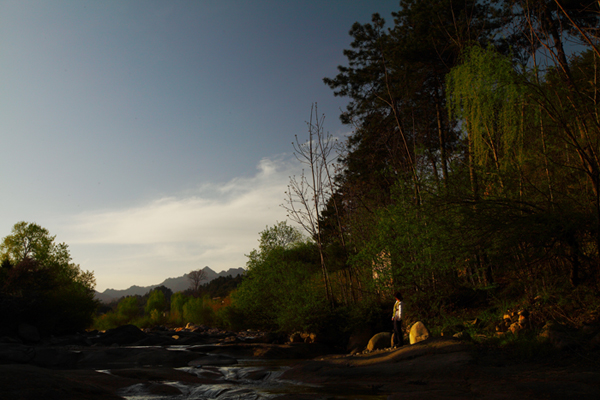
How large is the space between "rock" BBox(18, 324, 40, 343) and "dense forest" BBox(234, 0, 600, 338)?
1355cm

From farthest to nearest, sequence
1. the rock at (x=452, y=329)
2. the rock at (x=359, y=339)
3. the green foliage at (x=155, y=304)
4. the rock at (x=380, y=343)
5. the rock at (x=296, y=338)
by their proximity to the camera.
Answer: the green foliage at (x=155, y=304), the rock at (x=296, y=338), the rock at (x=359, y=339), the rock at (x=380, y=343), the rock at (x=452, y=329)

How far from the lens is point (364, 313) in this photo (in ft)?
55.1

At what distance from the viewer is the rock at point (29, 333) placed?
2327 centimetres

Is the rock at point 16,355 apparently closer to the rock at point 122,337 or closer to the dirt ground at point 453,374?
the rock at point 122,337

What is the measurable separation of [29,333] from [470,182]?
2776 centimetres

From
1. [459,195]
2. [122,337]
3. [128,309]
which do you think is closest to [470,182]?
[459,195]

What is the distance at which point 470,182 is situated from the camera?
10.4 metres

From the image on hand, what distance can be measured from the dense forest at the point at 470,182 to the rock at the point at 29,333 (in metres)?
13.6

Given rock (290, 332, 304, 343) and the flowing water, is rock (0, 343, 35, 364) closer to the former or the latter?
the flowing water

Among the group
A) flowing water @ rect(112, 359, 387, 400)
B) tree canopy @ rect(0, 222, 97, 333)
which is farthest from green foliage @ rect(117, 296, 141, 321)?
flowing water @ rect(112, 359, 387, 400)

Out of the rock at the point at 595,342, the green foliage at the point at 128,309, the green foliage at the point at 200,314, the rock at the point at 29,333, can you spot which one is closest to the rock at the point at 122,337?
the rock at the point at 29,333

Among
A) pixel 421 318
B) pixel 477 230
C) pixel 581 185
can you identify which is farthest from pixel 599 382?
pixel 421 318

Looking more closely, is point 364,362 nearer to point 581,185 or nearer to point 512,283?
point 512,283

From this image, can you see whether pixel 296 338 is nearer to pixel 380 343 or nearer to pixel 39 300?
pixel 380 343
